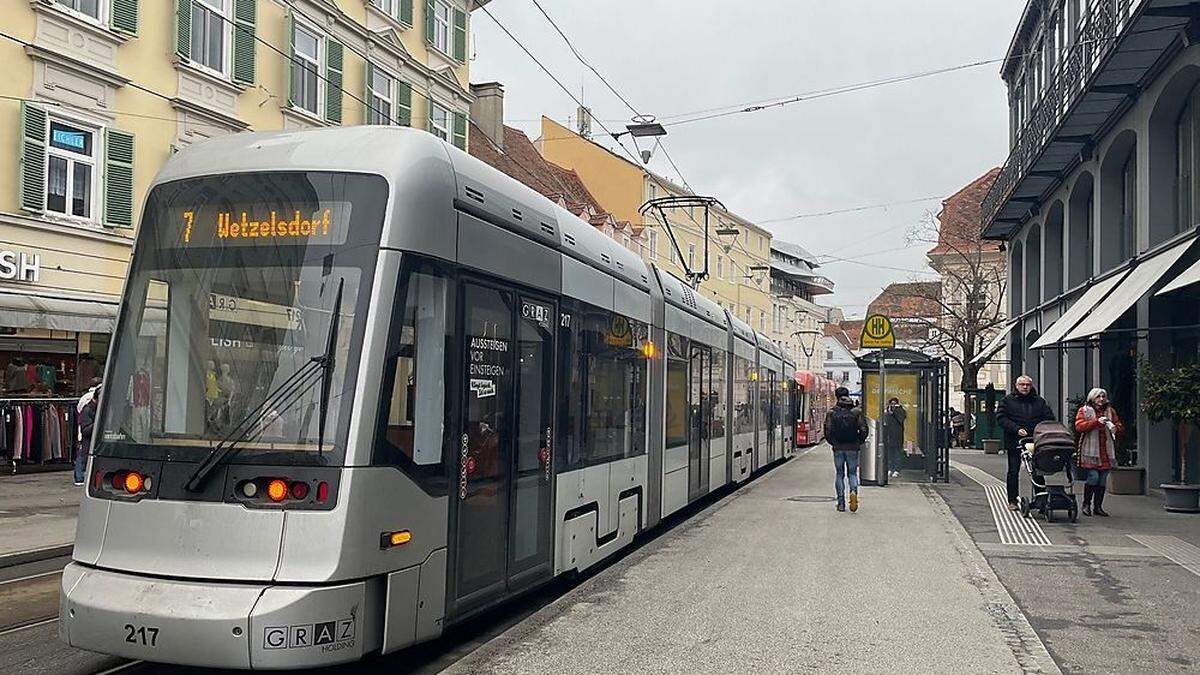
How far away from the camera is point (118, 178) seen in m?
19.9

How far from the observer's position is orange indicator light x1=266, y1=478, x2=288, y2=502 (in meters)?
5.96

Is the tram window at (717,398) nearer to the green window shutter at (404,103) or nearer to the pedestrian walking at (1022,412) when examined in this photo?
the pedestrian walking at (1022,412)

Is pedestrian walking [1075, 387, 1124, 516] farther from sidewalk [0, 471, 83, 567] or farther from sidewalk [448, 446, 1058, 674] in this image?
sidewalk [0, 471, 83, 567]

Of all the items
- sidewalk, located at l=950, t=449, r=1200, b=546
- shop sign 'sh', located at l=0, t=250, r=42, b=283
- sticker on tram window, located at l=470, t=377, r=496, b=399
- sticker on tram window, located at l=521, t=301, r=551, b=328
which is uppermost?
shop sign 'sh', located at l=0, t=250, r=42, b=283

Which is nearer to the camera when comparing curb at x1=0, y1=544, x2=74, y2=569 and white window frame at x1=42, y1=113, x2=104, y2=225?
curb at x1=0, y1=544, x2=74, y2=569

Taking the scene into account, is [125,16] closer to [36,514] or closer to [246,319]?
[36,514]

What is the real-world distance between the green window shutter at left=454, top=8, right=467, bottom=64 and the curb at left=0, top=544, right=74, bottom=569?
73.6ft

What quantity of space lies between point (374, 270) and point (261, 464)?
116 centimetres

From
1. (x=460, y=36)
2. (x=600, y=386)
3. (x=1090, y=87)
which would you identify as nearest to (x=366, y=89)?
(x=460, y=36)

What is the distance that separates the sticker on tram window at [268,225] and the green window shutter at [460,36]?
86.6 ft

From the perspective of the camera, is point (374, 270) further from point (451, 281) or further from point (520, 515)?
point (520, 515)

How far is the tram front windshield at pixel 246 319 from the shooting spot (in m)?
6.09

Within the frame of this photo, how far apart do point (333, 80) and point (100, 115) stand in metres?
6.83

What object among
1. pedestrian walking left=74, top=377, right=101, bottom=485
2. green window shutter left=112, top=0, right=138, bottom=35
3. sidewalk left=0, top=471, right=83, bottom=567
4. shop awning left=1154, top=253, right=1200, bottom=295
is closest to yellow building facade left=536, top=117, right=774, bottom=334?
green window shutter left=112, top=0, right=138, bottom=35
